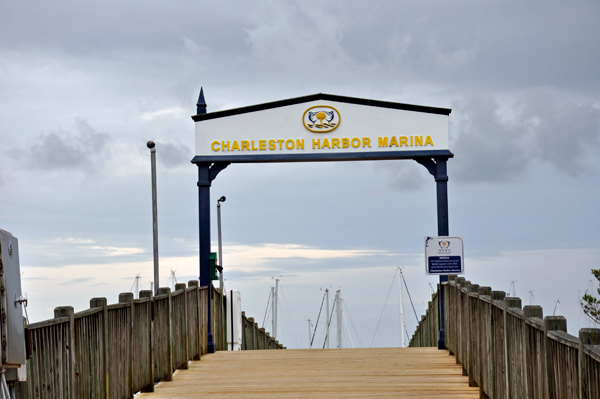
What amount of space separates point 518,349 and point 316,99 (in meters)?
10.4

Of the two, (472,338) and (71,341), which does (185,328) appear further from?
(71,341)

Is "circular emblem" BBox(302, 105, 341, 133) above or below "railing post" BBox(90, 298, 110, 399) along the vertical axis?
above

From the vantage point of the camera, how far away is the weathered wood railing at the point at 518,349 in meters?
5.25

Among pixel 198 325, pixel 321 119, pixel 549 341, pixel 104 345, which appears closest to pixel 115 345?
pixel 104 345

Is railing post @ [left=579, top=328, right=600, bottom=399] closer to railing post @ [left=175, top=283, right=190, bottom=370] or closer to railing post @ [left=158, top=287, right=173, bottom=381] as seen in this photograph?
railing post @ [left=158, top=287, right=173, bottom=381]

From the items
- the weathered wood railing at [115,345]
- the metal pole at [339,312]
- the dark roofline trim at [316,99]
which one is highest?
the dark roofline trim at [316,99]

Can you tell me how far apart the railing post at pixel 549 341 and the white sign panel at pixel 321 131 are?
1067 centimetres

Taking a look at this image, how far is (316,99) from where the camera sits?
17.0 meters

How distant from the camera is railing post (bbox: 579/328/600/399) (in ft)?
16.9

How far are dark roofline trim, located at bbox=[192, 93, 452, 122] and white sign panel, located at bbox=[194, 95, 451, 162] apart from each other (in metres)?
0.02

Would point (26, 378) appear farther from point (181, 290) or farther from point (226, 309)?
point (226, 309)

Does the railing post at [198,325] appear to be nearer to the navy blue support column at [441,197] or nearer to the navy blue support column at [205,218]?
the navy blue support column at [205,218]

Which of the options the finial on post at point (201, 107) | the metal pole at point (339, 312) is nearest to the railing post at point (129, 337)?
the finial on post at point (201, 107)

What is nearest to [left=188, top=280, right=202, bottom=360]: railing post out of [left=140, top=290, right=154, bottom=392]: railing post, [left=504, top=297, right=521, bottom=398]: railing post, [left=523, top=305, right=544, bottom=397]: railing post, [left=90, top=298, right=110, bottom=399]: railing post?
[left=140, top=290, right=154, bottom=392]: railing post
